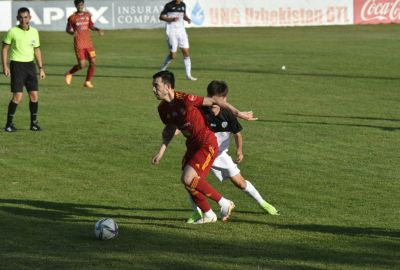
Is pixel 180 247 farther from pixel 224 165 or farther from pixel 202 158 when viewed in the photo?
pixel 224 165

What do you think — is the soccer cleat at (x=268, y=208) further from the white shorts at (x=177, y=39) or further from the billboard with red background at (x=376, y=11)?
the billboard with red background at (x=376, y=11)

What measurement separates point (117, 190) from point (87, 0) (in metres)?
38.3

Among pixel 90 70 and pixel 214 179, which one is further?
pixel 90 70

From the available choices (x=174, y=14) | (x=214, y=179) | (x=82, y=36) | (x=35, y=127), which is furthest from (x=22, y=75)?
(x=174, y=14)

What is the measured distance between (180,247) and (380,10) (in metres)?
47.2

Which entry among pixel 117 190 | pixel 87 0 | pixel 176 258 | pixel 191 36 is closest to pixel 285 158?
pixel 117 190

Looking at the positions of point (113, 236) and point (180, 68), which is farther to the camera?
point (180, 68)

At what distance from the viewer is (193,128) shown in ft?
37.0

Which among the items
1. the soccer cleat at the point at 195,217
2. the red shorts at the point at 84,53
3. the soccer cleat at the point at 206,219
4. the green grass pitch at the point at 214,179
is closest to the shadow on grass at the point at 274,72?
the green grass pitch at the point at 214,179

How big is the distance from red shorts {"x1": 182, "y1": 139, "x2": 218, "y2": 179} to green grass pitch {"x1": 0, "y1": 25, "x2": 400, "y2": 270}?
0.70 m

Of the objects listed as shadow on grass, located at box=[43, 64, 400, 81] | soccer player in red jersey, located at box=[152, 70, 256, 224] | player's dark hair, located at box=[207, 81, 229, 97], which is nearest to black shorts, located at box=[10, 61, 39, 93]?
soccer player in red jersey, located at box=[152, 70, 256, 224]

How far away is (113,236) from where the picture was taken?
35.1 feet

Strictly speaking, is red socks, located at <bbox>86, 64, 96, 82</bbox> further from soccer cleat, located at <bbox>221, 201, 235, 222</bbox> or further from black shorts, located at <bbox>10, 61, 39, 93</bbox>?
soccer cleat, located at <bbox>221, 201, 235, 222</bbox>

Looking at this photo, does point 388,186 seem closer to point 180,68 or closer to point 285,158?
point 285,158
